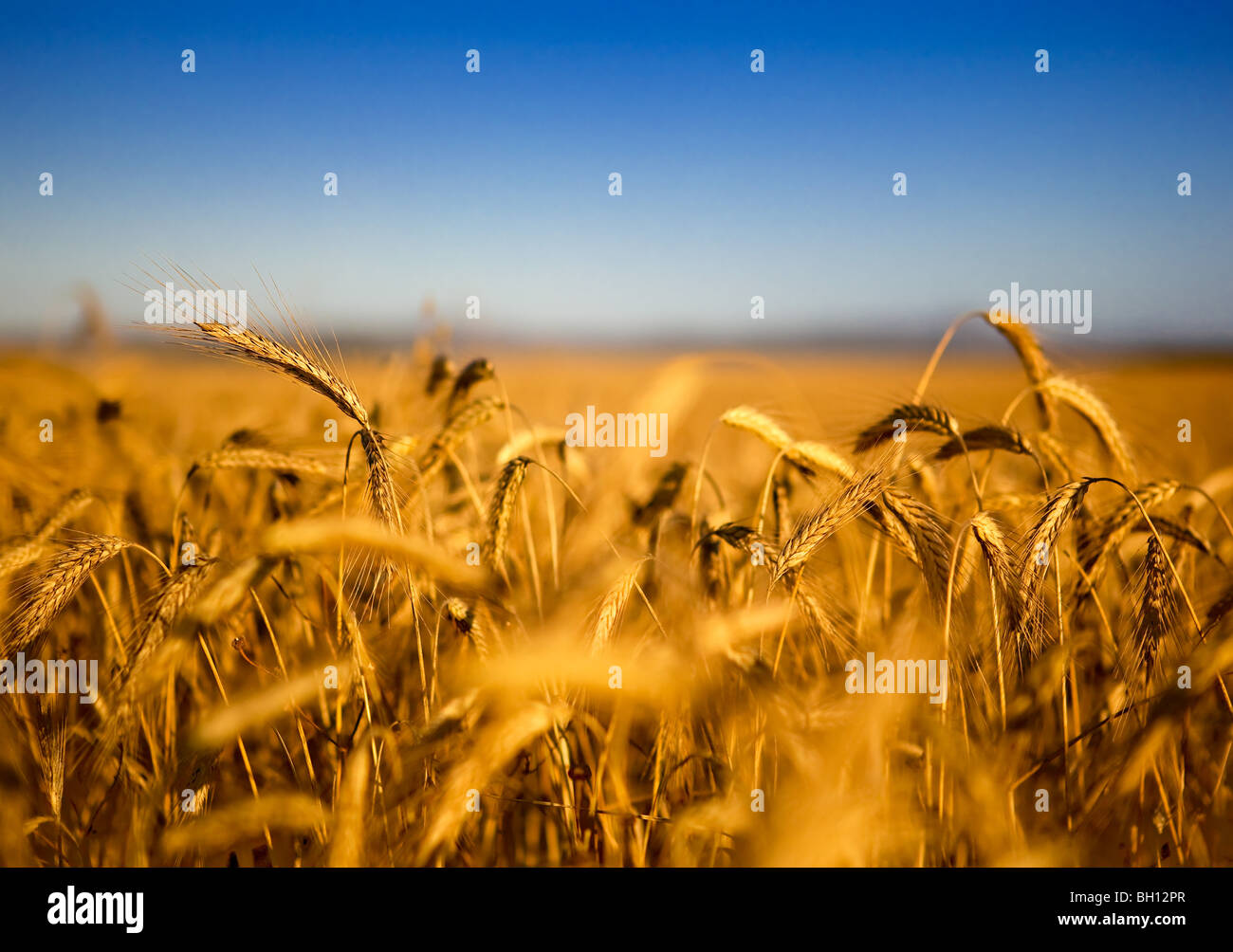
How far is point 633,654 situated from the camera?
5.97ft

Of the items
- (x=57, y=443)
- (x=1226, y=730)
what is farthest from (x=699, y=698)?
(x=57, y=443)

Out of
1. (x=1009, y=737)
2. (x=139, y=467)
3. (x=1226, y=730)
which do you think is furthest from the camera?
(x=139, y=467)

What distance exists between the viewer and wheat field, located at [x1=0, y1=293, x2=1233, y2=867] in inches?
56.9

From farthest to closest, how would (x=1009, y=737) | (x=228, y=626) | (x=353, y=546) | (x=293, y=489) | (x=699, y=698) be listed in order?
(x=293, y=489)
(x=228, y=626)
(x=1009, y=737)
(x=699, y=698)
(x=353, y=546)

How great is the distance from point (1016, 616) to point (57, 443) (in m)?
3.92

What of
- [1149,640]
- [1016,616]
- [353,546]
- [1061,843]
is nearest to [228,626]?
[353,546]

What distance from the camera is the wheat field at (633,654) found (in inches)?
56.9

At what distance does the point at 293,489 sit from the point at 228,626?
0.74 m

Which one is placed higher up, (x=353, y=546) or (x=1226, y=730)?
(x=353, y=546)

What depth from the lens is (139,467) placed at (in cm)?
297
